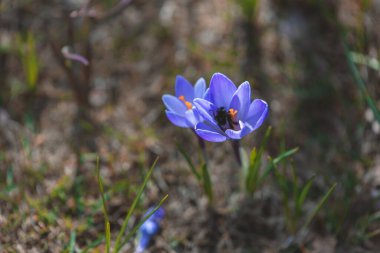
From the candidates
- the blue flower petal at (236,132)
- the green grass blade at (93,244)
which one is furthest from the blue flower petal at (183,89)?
the green grass blade at (93,244)

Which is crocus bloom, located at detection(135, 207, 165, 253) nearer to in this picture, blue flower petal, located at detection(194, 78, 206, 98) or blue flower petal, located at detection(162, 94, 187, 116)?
blue flower petal, located at detection(162, 94, 187, 116)

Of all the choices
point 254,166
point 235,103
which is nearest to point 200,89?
point 235,103

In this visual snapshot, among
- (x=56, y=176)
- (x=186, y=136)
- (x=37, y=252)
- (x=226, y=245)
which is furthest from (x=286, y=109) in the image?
(x=37, y=252)

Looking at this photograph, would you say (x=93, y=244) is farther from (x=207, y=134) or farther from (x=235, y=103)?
(x=235, y=103)

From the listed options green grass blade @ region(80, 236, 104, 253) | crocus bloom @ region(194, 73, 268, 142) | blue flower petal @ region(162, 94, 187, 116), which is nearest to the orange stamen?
crocus bloom @ region(194, 73, 268, 142)

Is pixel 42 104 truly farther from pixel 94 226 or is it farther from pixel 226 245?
pixel 226 245

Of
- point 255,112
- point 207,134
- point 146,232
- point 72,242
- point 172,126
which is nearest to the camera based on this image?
point 207,134
